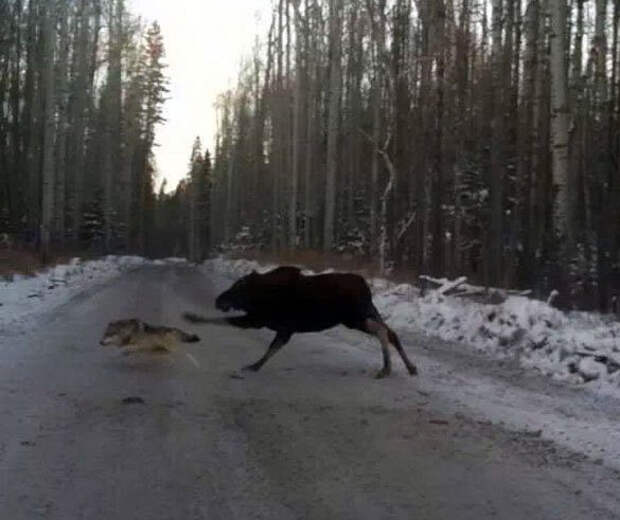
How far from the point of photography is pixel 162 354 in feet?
33.4

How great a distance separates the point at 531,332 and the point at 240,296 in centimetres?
404

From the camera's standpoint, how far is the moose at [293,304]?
30.2 ft

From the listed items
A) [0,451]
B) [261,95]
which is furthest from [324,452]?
[261,95]

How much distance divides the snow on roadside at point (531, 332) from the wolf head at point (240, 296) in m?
3.42

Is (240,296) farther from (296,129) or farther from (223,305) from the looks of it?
(296,129)

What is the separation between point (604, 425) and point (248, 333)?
771 cm

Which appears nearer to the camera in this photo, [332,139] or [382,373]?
[382,373]

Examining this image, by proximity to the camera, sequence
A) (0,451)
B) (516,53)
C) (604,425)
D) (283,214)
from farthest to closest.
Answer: (283,214), (516,53), (604,425), (0,451)

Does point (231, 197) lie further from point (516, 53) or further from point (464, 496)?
point (464, 496)

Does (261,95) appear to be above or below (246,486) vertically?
above

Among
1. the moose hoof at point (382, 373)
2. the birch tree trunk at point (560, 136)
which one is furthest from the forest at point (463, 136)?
the moose hoof at point (382, 373)

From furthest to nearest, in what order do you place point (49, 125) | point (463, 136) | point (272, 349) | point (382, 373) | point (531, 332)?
point (463, 136), point (49, 125), point (531, 332), point (272, 349), point (382, 373)

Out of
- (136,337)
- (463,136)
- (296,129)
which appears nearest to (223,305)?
(136,337)

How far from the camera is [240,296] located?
9234 millimetres
